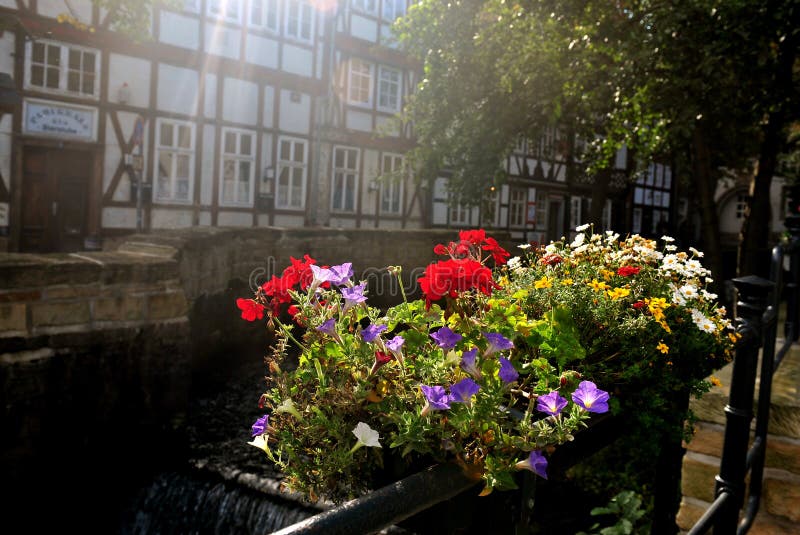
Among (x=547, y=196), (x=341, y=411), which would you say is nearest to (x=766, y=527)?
(x=341, y=411)

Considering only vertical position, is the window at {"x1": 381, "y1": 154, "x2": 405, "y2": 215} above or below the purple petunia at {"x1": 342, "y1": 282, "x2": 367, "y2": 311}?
above

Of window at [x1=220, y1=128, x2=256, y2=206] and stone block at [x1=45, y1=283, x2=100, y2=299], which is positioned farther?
window at [x1=220, y1=128, x2=256, y2=206]

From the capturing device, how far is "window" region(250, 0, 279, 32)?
1573cm

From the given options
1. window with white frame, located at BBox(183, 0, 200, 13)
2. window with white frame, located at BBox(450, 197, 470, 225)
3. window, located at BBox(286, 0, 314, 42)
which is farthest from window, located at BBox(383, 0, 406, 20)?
window with white frame, located at BBox(183, 0, 200, 13)

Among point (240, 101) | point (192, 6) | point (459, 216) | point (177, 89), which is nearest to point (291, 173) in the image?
point (240, 101)

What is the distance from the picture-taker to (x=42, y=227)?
1331 centimetres

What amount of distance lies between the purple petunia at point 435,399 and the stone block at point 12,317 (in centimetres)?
467

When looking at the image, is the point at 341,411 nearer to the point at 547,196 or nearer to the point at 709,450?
the point at 709,450

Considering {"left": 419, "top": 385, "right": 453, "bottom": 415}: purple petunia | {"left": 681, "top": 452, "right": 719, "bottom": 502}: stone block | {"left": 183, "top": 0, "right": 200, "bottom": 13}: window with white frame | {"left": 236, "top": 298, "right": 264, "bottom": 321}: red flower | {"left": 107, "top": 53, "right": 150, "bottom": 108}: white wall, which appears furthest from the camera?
{"left": 183, "top": 0, "right": 200, "bottom": 13}: window with white frame

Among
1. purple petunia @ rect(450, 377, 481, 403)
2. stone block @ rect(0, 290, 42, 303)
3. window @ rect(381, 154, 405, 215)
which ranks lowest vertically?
stone block @ rect(0, 290, 42, 303)

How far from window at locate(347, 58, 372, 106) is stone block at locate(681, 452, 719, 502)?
15.9 m

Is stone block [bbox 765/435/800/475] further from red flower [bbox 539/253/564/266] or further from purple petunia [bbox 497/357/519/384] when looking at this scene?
purple petunia [bbox 497/357/519/384]

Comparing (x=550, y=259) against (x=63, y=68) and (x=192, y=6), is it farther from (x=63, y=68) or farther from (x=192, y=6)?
(x=192, y=6)

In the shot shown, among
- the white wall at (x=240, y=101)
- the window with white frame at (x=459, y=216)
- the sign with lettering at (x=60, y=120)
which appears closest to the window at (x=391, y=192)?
the window with white frame at (x=459, y=216)
